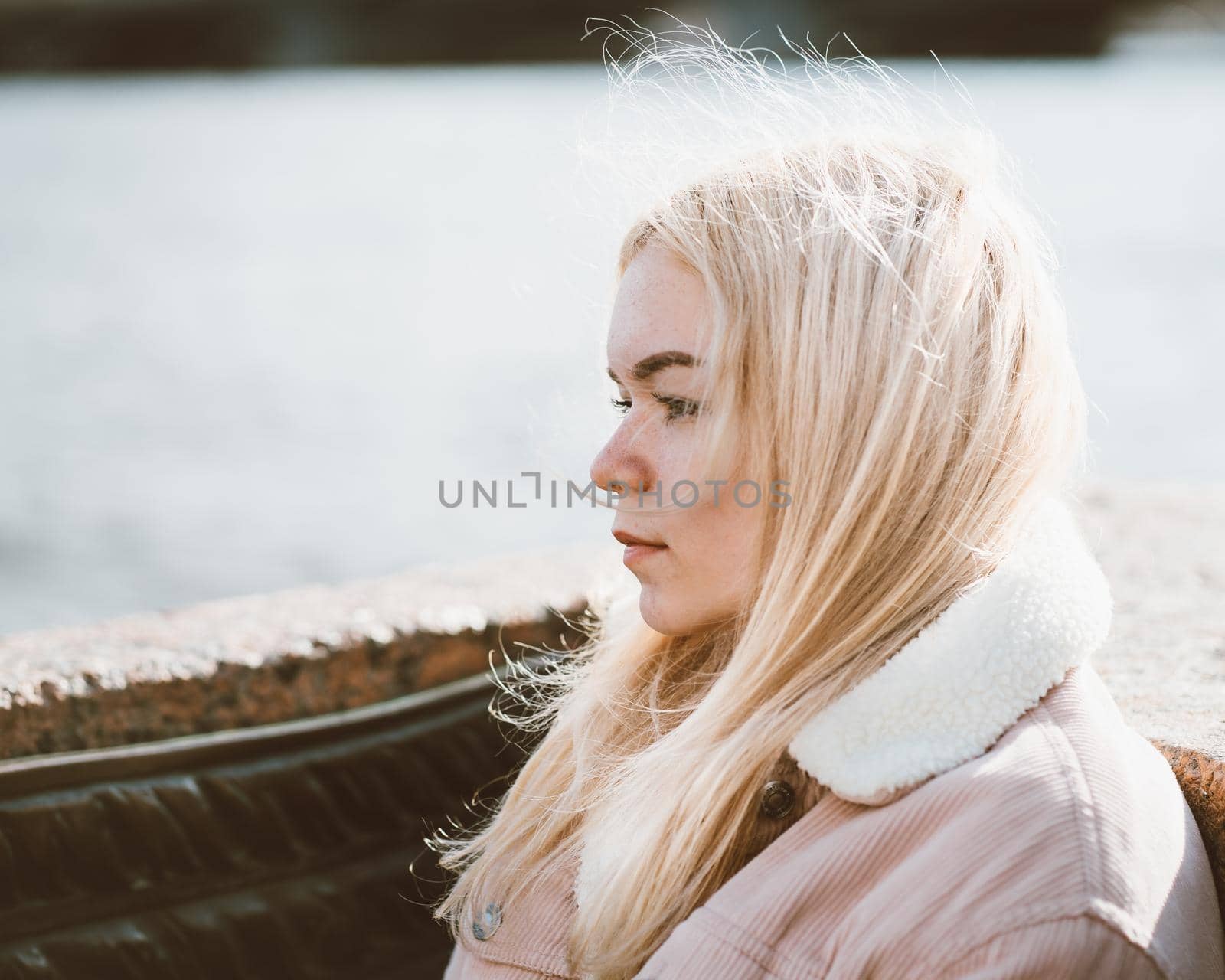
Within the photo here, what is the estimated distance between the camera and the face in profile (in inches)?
48.5

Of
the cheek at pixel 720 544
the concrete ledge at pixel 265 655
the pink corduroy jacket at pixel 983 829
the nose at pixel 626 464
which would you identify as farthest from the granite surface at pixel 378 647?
the nose at pixel 626 464

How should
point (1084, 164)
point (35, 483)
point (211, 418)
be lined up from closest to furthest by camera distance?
point (35, 483) → point (211, 418) → point (1084, 164)

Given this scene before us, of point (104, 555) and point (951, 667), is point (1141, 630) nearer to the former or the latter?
point (951, 667)

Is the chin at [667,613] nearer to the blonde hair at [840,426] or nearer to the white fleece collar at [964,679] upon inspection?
the blonde hair at [840,426]

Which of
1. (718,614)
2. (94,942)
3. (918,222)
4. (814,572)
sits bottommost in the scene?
(94,942)

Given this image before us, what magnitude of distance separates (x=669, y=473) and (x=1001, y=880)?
54cm

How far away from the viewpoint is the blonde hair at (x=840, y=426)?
3.79 ft

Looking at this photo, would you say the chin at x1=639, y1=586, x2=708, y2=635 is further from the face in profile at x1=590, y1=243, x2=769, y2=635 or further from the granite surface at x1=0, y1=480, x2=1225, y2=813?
the granite surface at x1=0, y1=480, x2=1225, y2=813

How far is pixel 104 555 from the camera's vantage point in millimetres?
5617

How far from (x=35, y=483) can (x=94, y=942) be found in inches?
236

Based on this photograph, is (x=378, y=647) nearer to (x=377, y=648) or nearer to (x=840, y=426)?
(x=377, y=648)

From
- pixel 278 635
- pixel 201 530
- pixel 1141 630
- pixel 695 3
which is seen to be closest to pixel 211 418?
pixel 201 530

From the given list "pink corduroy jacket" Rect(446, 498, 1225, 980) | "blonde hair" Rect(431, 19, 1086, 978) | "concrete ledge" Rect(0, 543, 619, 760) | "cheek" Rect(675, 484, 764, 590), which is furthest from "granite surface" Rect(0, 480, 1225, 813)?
"cheek" Rect(675, 484, 764, 590)

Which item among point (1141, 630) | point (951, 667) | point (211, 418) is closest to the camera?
point (951, 667)
